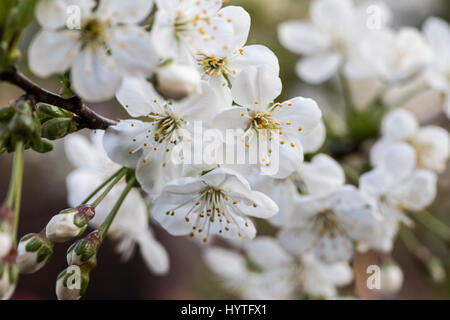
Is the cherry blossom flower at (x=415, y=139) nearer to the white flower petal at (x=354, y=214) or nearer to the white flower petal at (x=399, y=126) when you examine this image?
the white flower petal at (x=399, y=126)

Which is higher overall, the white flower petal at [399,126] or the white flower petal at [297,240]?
the white flower petal at [399,126]

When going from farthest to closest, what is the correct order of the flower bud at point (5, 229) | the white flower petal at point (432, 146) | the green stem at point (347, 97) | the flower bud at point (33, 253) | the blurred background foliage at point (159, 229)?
the blurred background foliage at point (159, 229)
the green stem at point (347, 97)
the white flower petal at point (432, 146)
the flower bud at point (33, 253)
the flower bud at point (5, 229)

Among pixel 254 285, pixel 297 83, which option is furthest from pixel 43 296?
pixel 297 83

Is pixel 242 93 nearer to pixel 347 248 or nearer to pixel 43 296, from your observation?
pixel 347 248

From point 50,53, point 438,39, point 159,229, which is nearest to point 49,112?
point 50,53

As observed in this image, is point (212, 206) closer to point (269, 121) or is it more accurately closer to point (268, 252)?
point (269, 121)

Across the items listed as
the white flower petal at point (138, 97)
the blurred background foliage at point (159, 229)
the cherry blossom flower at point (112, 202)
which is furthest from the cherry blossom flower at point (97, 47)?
the blurred background foliage at point (159, 229)
